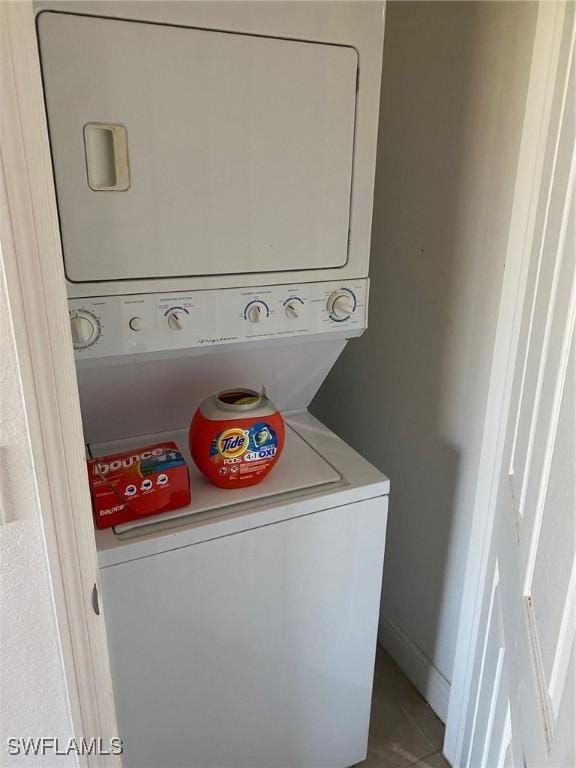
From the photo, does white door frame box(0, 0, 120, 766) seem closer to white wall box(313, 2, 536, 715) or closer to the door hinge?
the door hinge

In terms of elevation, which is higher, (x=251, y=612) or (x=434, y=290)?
(x=434, y=290)

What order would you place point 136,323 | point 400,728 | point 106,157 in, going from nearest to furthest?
point 106,157 → point 136,323 → point 400,728

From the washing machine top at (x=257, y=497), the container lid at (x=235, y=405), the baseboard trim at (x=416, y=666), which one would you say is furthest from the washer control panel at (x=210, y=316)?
the baseboard trim at (x=416, y=666)

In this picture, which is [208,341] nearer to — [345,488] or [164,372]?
[164,372]

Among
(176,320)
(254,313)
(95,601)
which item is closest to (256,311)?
(254,313)

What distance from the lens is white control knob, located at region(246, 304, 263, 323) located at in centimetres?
131

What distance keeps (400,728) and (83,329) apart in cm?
148

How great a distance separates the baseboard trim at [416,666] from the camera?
73.4 inches

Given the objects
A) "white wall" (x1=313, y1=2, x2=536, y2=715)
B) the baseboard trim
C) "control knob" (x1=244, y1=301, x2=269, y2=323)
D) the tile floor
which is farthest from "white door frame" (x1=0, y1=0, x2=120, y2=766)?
the baseboard trim

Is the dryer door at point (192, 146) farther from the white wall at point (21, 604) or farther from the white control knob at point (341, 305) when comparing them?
the white wall at point (21, 604)

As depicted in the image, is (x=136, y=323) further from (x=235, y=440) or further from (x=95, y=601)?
(x=95, y=601)

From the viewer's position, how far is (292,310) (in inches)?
53.1

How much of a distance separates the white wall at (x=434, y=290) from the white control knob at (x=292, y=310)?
0.48 m

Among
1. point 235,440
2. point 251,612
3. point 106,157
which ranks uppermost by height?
point 106,157
